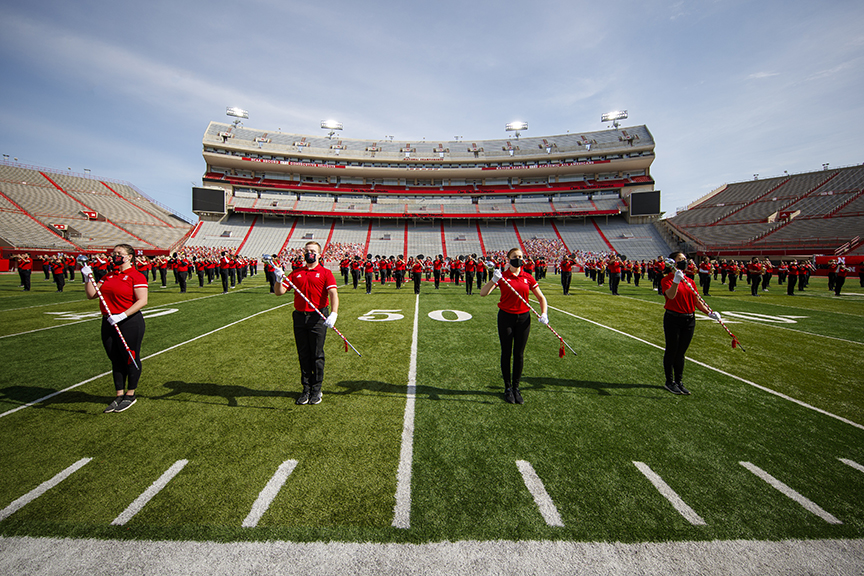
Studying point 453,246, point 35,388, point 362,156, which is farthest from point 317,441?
point 362,156

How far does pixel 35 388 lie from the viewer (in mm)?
5211

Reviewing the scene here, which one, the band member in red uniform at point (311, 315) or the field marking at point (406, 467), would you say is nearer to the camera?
the field marking at point (406, 467)

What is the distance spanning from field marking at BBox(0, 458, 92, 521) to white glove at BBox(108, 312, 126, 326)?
1.67m

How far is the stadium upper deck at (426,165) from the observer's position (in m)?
52.3

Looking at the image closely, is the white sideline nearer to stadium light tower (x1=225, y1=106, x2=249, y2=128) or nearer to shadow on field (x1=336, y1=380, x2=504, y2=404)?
shadow on field (x1=336, y1=380, x2=504, y2=404)

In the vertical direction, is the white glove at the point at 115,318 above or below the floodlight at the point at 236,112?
below


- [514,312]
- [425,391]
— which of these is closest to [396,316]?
[425,391]

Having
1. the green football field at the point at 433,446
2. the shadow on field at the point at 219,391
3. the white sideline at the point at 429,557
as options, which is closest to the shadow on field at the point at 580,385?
the green football field at the point at 433,446

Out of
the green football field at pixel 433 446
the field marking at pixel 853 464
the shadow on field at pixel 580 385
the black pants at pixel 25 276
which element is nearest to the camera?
the green football field at pixel 433 446

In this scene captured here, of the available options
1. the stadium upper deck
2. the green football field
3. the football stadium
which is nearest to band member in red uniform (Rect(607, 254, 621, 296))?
the football stadium

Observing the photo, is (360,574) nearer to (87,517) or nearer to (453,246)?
(87,517)

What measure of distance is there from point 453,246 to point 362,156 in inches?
925

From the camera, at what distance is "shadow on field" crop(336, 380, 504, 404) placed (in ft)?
16.4

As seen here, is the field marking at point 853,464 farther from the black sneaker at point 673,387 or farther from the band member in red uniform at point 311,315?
the band member in red uniform at point 311,315
